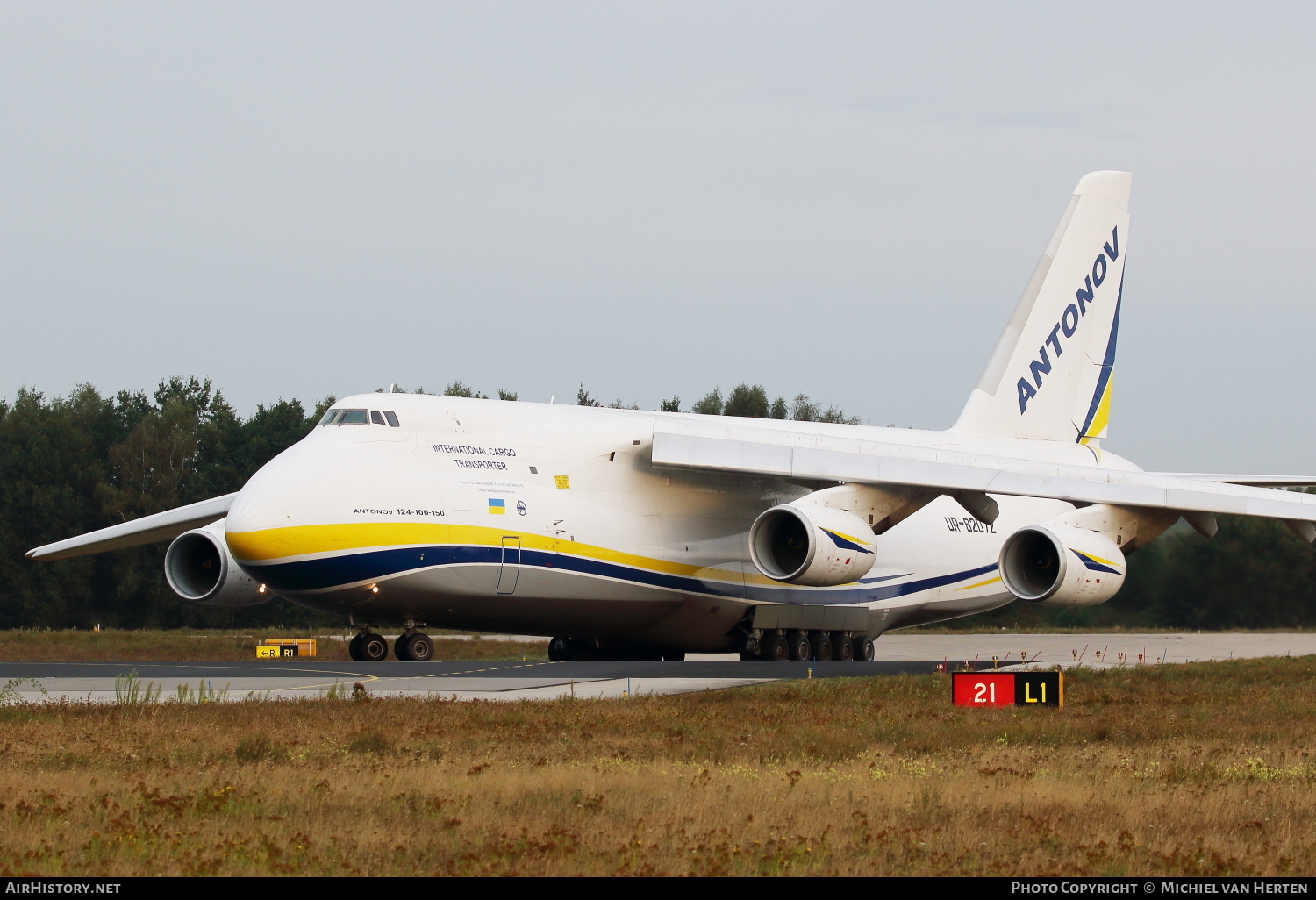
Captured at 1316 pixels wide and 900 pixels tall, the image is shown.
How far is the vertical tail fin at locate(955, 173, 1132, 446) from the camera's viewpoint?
26.4 meters

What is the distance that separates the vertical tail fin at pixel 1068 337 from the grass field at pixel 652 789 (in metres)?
13.3

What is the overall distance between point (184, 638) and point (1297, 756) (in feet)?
89.4

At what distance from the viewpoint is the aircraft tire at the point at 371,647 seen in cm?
2042

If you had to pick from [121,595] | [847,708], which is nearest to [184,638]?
[121,595]

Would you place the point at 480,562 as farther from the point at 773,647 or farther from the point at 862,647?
the point at 862,647

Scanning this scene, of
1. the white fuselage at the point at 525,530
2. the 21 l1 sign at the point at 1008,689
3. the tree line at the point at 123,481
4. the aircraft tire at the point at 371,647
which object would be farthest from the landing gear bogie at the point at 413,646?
the tree line at the point at 123,481

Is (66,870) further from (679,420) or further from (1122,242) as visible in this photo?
(1122,242)

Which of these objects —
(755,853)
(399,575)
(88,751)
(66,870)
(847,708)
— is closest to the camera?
(66,870)

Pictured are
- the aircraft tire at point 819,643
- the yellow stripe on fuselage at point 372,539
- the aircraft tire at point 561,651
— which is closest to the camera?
the yellow stripe on fuselage at point 372,539

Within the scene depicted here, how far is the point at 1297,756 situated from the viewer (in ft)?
34.1

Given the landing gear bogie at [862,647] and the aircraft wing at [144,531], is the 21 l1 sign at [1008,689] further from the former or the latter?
the aircraft wing at [144,531]

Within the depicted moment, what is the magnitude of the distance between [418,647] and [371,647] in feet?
2.08

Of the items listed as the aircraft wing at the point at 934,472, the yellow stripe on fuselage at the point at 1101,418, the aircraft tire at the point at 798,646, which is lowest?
the aircraft tire at the point at 798,646

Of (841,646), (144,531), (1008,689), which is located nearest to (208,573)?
(144,531)
